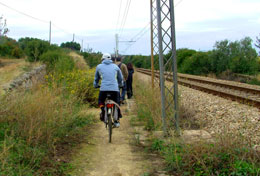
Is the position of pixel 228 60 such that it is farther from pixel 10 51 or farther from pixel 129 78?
pixel 10 51

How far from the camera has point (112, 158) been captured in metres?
5.45

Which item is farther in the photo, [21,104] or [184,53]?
[184,53]

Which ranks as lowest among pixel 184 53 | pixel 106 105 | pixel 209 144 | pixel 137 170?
pixel 137 170

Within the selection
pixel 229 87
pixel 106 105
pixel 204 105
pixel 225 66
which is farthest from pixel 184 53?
pixel 106 105

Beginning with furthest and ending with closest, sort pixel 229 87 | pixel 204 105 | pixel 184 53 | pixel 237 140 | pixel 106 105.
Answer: pixel 184 53 → pixel 229 87 → pixel 204 105 → pixel 106 105 → pixel 237 140

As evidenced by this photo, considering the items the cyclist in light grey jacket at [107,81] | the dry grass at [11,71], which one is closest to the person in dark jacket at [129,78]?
the dry grass at [11,71]

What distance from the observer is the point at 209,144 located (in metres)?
4.72

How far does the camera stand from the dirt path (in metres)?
4.78

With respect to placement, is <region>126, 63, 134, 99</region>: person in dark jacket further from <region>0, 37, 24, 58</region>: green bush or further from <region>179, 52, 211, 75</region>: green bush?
<region>179, 52, 211, 75</region>: green bush

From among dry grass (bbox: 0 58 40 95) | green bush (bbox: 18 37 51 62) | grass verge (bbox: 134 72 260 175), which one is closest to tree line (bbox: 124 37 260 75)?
green bush (bbox: 18 37 51 62)

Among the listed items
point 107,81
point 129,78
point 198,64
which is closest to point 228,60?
point 198,64

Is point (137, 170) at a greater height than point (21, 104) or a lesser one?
lesser

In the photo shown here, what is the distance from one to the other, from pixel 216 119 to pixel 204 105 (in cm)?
262

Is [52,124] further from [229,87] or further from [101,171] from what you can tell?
[229,87]
